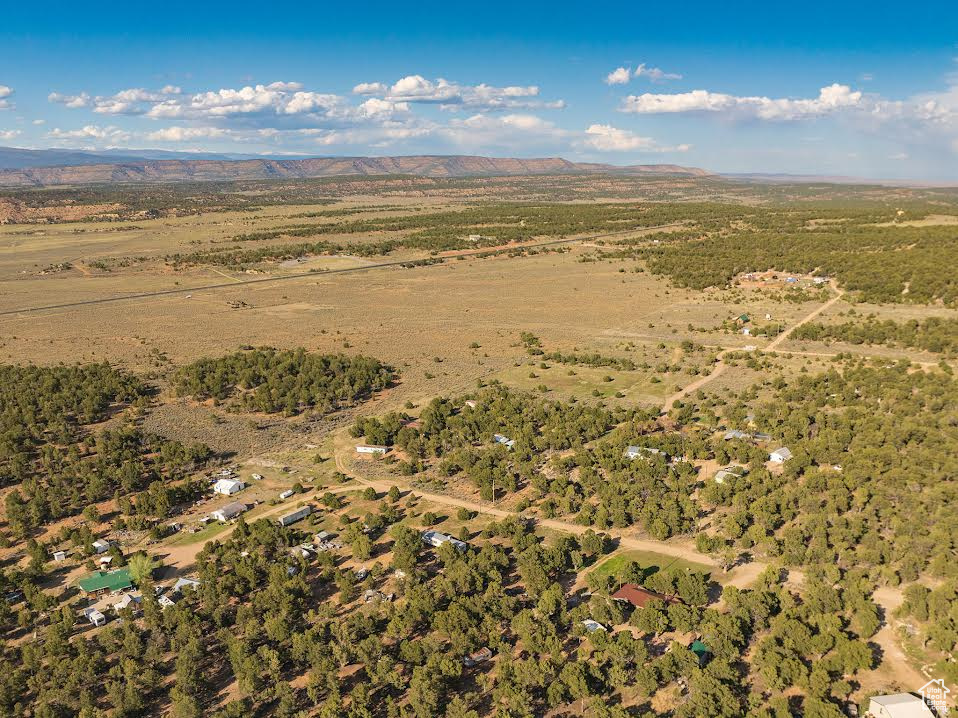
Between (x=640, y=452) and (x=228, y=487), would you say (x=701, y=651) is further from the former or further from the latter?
(x=228, y=487)

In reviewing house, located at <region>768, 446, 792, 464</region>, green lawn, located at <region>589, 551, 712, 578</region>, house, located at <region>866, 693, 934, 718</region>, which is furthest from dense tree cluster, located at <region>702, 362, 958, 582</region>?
house, located at <region>866, 693, 934, 718</region>

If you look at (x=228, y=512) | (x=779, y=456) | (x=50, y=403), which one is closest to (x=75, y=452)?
(x=50, y=403)

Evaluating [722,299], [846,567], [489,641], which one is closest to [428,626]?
[489,641]

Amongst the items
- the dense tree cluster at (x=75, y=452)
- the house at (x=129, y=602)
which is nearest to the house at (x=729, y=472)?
the house at (x=129, y=602)

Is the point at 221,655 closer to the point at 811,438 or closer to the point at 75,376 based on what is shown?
the point at 811,438

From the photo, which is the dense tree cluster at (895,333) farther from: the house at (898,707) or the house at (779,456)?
the house at (898,707)
